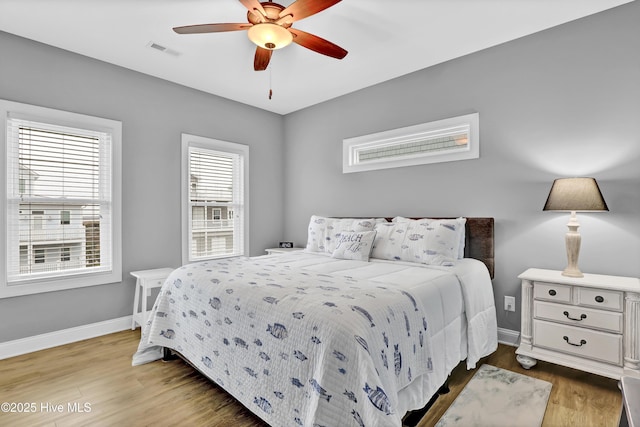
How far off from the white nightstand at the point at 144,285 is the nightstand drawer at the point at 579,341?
10.8ft

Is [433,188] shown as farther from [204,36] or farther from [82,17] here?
[82,17]

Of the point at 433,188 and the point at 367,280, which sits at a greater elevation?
the point at 433,188

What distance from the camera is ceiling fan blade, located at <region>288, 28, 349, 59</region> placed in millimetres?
2168

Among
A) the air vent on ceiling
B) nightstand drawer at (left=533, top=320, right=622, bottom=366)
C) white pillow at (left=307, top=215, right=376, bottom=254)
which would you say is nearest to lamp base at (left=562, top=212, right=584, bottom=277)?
nightstand drawer at (left=533, top=320, right=622, bottom=366)

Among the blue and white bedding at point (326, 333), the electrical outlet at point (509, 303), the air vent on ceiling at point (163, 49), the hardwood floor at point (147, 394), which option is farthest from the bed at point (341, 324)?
the air vent on ceiling at point (163, 49)

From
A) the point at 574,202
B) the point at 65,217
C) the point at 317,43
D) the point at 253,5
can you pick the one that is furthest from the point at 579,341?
the point at 65,217

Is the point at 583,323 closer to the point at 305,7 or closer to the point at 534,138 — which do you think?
the point at 534,138

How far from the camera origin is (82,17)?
2.55 m

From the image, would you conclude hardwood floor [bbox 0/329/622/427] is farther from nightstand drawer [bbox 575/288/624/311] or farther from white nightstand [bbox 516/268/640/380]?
nightstand drawer [bbox 575/288/624/311]

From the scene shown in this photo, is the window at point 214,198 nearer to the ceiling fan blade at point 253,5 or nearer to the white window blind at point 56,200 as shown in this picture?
the white window blind at point 56,200

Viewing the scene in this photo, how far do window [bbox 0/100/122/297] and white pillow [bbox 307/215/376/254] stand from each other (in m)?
2.05

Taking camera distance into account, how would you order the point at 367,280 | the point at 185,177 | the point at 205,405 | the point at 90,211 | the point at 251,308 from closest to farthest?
the point at 251,308 → the point at 205,405 → the point at 367,280 → the point at 90,211 → the point at 185,177

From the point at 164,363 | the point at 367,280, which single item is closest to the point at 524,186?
the point at 367,280

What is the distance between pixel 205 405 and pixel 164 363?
746 millimetres
